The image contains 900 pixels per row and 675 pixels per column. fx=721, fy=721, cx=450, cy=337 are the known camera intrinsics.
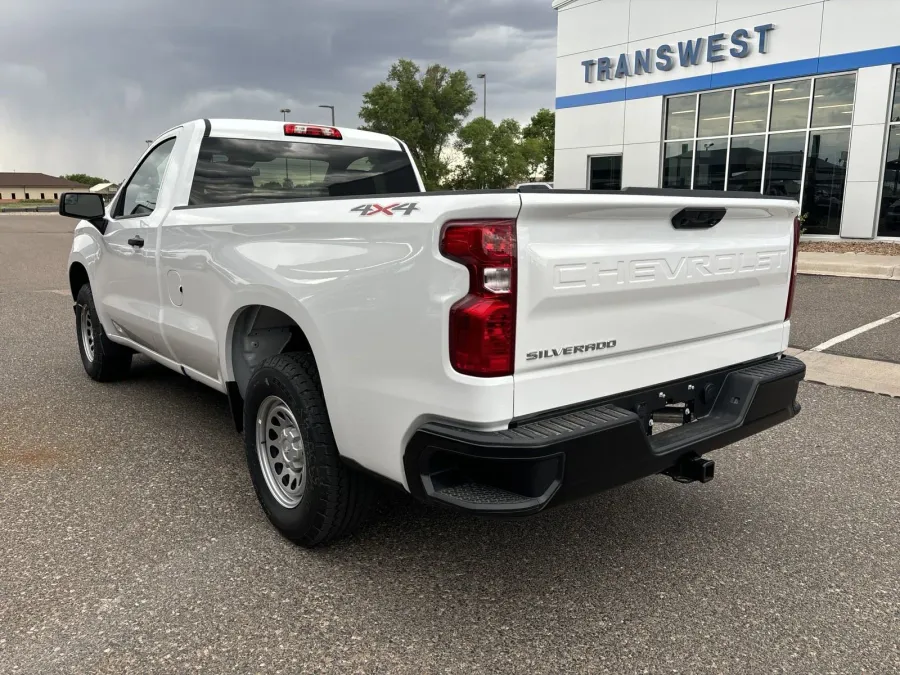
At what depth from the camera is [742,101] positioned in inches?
742

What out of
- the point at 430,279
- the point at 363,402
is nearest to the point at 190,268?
the point at 363,402

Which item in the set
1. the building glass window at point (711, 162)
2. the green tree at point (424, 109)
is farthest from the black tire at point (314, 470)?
the green tree at point (424, 109)

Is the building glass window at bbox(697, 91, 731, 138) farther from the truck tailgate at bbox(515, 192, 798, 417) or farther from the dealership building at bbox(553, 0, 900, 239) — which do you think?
the truck tailgate at bbox(515, 192, 798, 417)

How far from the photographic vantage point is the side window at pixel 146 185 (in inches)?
178

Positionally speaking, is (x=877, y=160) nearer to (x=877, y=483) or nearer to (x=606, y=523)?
(x=877, y=483)

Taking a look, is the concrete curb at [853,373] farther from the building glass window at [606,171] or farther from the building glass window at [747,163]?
the building glass window at [606,171]

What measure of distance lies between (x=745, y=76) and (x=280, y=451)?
18.7 metres

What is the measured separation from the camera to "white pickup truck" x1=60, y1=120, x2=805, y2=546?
7.36 feet

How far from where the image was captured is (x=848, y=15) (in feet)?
53.7

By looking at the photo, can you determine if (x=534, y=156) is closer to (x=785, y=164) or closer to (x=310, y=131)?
(x=785, y=164)

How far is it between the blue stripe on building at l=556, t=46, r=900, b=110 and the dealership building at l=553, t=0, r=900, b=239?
0.03m

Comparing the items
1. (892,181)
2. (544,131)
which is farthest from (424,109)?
(892,181)

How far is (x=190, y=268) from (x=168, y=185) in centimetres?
77

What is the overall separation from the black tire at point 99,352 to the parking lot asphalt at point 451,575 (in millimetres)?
1290
